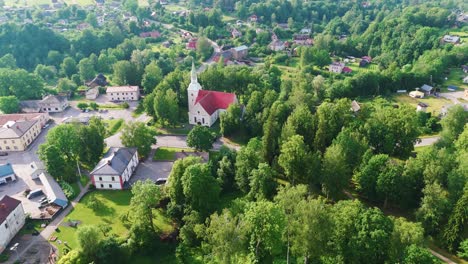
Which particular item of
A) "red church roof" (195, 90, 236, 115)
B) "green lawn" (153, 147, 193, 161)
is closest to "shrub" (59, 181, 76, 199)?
"green lawn" (153, 147, 193, 161)

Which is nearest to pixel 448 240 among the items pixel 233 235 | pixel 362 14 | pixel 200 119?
pixel 233 235

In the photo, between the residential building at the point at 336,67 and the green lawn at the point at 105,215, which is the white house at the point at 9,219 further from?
the residential building at the point at 336,67

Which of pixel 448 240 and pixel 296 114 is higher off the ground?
pixel 296 114

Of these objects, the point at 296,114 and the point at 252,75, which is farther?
the point at 252,75

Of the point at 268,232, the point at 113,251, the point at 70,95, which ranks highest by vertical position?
the point at 268,232

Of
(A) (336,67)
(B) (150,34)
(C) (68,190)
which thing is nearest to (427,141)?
(A) (336,67)

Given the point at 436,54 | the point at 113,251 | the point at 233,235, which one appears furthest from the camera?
the point at 436,54

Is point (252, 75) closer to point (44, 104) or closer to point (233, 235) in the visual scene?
point (44, 104)

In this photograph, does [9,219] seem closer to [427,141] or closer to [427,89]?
[427,141]
